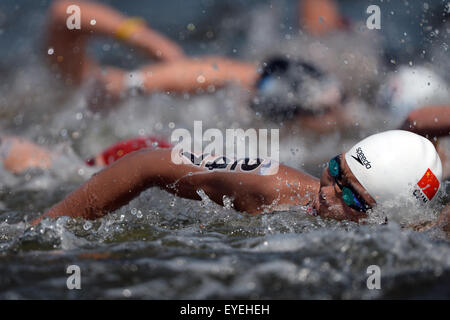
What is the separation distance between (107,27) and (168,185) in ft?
9.86

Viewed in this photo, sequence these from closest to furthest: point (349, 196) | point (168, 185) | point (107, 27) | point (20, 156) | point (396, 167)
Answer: point (396, 167)
point (349, 196)
point (168, 185)
point (20, 156)
point (107, 27)

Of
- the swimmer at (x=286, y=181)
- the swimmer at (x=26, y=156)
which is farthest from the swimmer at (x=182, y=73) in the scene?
the swimmer at (x=286, y=181)

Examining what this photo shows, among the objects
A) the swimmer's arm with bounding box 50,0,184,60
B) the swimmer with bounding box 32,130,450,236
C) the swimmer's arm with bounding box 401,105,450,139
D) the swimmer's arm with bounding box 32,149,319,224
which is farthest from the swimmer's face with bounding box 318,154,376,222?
the swimmer's arm with bounding box 50,0,184,60

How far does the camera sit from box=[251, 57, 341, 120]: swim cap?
616 cm

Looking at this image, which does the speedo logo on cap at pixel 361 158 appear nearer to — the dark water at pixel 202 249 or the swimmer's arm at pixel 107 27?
the dark water at pixel 202 249

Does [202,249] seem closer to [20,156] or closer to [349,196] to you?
[349,196]

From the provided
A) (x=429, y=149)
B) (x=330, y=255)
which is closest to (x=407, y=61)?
(x=429, y=149)

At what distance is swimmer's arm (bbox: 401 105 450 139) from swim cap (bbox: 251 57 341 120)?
2.09 meters

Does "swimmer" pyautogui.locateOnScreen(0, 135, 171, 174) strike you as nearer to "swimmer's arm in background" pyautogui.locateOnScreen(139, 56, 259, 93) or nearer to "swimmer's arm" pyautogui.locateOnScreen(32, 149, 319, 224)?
"swimmer's arm in background" pyautogui.locateOnScreen(139, 56, 259, 93)

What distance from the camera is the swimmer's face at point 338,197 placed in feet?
11.2

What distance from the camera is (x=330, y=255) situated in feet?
9.64

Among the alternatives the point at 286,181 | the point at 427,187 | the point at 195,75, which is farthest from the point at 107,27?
the point at 427,187

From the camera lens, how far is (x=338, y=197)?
3449 millimetres

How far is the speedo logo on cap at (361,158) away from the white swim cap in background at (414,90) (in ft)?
8.04
